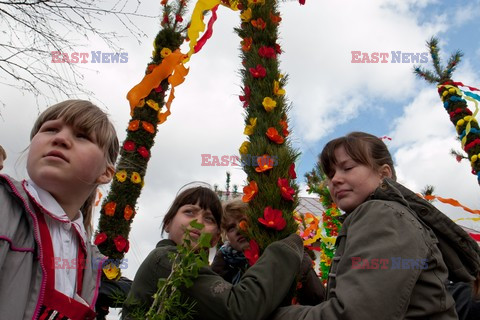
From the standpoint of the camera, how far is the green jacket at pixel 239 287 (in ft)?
4.90

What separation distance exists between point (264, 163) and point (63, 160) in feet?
3.24

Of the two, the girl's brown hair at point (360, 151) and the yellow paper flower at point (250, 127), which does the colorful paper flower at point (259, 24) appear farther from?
the girl's brown hair at point (360, 151)

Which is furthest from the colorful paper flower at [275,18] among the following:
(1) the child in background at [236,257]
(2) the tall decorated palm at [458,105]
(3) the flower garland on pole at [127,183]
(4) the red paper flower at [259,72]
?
(2) the tall decorated palm at [458,105]

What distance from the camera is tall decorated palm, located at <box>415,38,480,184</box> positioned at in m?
7.16

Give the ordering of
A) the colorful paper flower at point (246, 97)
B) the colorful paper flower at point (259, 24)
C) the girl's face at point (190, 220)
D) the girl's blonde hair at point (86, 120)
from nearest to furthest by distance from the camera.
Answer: the girl's blonde hair at point (86, 120) → the girl's face at point (190, 220) → the colorful paper flower at point (246, 97) → the colorful paper flower at point (259, 24)

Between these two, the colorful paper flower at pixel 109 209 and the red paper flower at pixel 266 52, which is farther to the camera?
the colorful paper flower at pixel 109 209

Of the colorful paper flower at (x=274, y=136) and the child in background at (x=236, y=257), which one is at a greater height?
the colorful paper flower at (x=274, y=136)

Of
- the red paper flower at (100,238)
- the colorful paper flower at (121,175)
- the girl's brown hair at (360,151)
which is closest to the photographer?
the girl's brown hair at (360,151)

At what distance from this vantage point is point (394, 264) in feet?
4.57

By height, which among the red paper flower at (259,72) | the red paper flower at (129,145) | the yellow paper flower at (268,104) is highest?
the red paper flower at (129,145)

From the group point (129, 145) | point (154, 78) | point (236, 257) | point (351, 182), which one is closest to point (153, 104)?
point (129, 145)

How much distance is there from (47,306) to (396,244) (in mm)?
1329

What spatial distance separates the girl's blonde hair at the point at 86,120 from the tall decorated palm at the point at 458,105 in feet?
20.0

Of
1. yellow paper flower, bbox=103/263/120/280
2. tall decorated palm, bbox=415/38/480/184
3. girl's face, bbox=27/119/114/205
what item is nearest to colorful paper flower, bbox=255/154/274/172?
girl's face, bbox=27/119/114/205
